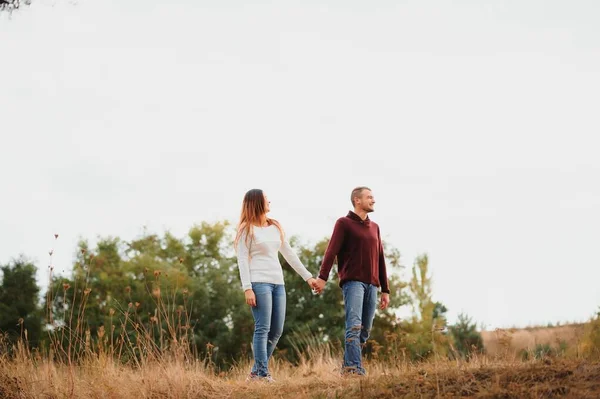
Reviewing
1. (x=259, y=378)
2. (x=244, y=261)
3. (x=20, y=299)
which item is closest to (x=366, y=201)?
(x=244, y=261)

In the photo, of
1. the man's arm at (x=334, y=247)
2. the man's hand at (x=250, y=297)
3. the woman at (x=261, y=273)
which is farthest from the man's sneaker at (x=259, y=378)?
the man's arm at (x=334, y=247)

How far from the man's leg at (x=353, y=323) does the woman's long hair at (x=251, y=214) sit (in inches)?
41.1

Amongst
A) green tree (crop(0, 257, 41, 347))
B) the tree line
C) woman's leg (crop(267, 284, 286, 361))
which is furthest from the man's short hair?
green tree (crop(0, 257, 41, 347))

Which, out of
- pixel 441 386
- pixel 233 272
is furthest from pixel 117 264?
pixel 441 386

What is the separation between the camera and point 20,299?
1264 inches

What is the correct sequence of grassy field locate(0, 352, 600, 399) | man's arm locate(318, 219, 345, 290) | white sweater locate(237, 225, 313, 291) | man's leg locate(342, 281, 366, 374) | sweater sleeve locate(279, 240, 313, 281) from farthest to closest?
sweater sleeve locate(279, 240, 313, 281), man's arm locate(318, 219, 345, 290), white sweater locate(237, 225, 313, 291), man's leg locate(342, 281, 366, 374), grassy field locate(0, 352, 600, 399)

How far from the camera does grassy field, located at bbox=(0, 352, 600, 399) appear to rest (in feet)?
18.4

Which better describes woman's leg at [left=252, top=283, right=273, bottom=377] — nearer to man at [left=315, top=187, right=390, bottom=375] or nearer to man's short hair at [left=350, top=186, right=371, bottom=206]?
man at [left=315, top=187, right=390, bottom=375]

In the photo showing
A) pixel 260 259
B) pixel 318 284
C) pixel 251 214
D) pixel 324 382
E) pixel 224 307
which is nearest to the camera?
pixel 324 382

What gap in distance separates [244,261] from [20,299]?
27931 millimetres

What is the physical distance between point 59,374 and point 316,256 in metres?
28.3

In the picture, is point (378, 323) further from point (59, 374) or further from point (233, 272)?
point (59, 374)

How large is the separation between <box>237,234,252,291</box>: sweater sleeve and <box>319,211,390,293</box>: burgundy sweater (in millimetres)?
818

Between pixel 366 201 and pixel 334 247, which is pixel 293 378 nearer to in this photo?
pixel 334 247
